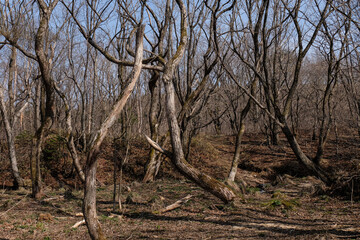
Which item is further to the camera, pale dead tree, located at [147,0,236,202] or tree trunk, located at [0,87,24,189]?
tree trunk, located at [0,87,24,189]

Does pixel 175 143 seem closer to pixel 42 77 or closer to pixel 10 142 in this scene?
pixel 42 77

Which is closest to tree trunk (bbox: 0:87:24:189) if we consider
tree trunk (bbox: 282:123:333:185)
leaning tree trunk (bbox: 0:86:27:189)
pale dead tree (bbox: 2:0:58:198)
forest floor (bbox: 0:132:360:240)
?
leaning tree trunk (bbox: 0:86:27:189)

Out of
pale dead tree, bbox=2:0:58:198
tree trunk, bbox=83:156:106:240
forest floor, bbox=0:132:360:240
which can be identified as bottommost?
forest floor, bbox=0:132:360:240

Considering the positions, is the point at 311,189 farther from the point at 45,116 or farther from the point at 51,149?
the point at 51,149

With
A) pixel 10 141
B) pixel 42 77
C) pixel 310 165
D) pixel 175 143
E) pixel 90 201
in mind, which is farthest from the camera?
pixel 10 141

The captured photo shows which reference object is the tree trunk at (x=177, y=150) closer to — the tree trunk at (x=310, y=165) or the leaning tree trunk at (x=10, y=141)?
the tree trunk at (x=310, y=165)

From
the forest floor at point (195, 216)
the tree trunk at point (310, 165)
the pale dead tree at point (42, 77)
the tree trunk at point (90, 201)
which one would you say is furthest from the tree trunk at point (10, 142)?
the tree trunk at point (310, 165)

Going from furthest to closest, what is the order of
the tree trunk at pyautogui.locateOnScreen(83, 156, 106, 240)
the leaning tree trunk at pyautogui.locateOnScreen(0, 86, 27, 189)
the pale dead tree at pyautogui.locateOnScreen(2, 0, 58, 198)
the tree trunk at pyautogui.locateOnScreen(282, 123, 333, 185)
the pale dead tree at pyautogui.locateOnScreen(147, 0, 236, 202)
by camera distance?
the leaning tree trunk at pyautogui.locateOnScreen(0, 86, 27, 189) → the tree trunk at pyautogui.locateOnScreen(282, 123, 333, 185) → the pale dead tree at pyautogui.locateOnScreen(2, 0, 58, 198) → the pale dead tree at pyautogui.locateOnScreen(147, 0, 236, 202) → the tree trunk at pyautogui.locateOnScreen(83, 156, 106, 240)

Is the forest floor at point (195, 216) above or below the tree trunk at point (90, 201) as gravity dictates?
below

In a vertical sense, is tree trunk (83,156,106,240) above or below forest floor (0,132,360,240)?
above

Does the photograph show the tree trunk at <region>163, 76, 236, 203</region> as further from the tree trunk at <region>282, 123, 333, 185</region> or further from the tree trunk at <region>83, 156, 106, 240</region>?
the tree trunk at <region>282, 123, 333, 185</region>

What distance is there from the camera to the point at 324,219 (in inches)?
226

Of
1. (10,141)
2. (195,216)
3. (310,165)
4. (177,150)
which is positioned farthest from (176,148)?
(10,141)

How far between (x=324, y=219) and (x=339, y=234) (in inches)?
48.1
